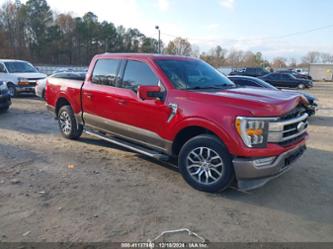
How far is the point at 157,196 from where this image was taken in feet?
15.5

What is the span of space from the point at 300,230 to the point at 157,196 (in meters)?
1.86

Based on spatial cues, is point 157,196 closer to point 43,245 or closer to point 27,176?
point 43,245

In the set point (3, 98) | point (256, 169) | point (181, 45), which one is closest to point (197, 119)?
point (256, 169)

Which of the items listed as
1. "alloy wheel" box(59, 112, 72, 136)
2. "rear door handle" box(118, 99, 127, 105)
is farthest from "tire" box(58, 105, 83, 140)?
"rear door handle" box(118, 99, 127, 105)

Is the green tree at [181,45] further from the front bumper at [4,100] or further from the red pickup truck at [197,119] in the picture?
the red pickup truck at [197,119]

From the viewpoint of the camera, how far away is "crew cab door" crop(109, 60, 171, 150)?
5332 millimetres

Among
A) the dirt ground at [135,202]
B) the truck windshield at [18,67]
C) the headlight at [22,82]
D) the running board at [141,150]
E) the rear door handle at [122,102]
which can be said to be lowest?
the dirt ground at [135,202]

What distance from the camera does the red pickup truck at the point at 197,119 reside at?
4.44 meters

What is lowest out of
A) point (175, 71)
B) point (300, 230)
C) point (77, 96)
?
point (300, 230)

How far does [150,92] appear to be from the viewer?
5.17 m

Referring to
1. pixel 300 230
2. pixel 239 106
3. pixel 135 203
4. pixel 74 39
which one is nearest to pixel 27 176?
pixel 135 203

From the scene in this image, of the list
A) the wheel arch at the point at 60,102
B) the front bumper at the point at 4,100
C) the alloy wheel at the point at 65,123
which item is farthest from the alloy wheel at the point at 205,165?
the front bumper at the point at 4,100

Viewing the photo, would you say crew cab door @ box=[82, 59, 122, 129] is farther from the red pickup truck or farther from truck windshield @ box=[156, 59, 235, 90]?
truck windshield @ box=[156, 59, 235, 90]

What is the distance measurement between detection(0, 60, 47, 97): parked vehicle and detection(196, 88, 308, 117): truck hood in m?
13.3
